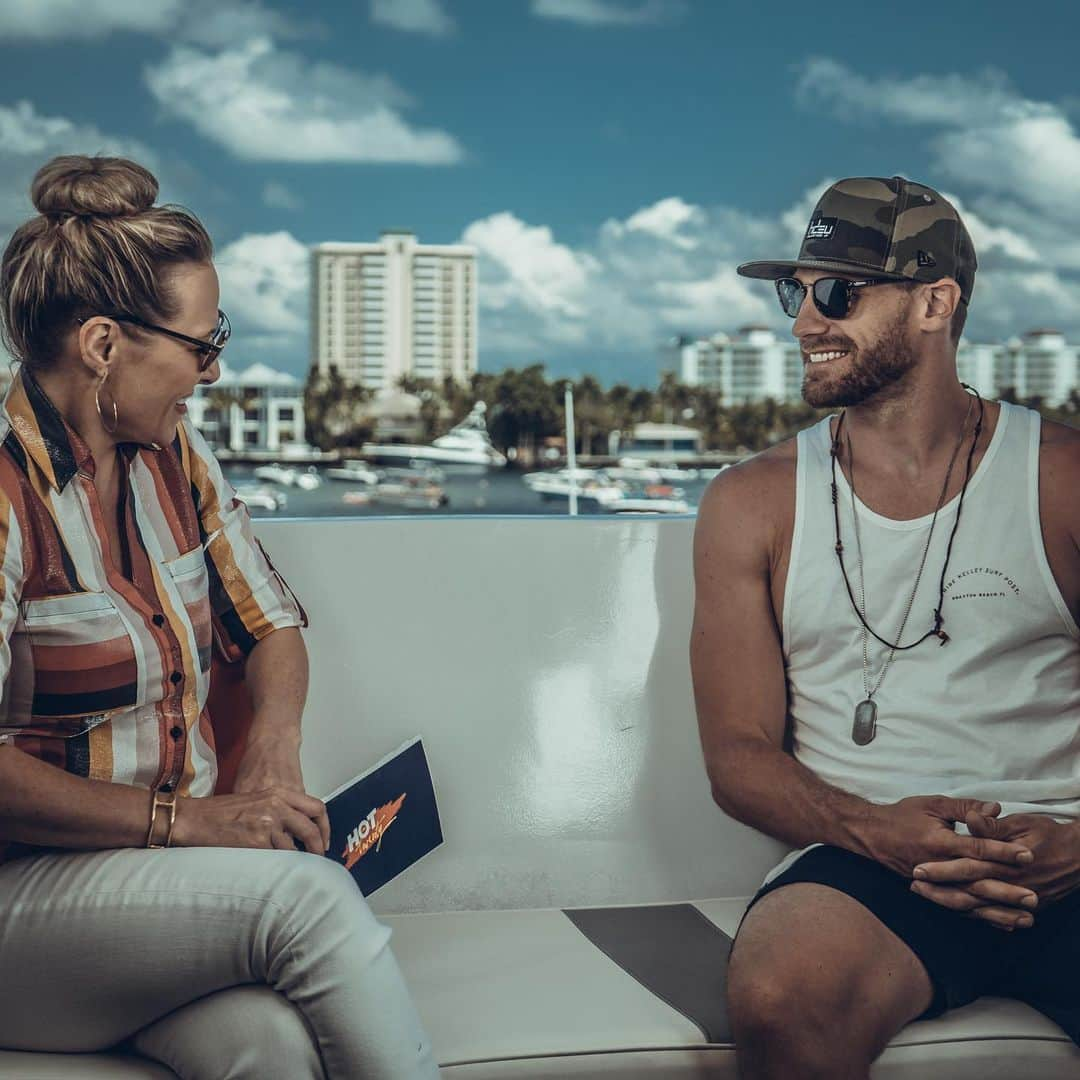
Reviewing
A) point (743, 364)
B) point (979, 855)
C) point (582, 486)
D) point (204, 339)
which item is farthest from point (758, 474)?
point (743, 364)

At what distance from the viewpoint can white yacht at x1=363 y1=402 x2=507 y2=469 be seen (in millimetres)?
87875

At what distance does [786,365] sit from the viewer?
105812mm

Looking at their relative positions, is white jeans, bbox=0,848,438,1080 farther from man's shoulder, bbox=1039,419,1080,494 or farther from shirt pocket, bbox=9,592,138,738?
man's shoulder, bbox=1039,419,1080,494

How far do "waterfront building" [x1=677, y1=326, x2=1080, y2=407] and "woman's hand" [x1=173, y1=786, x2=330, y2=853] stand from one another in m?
77.1

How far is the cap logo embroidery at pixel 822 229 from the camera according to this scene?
2.10m

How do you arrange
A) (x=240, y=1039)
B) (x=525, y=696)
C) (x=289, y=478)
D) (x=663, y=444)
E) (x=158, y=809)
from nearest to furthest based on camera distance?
(x=240, y=1039)
(x=158, y=809)
(x=525, y=696)
(x=289, y=478)
(x=663, y=444)

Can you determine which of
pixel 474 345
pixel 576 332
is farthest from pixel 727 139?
pixel 474 345

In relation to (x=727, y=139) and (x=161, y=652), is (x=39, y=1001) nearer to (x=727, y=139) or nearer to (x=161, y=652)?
(x=161, y=652)

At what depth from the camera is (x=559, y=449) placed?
8512 cm

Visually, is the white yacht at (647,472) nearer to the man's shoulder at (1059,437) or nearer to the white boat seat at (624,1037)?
the man's shoulder at (1059,437)

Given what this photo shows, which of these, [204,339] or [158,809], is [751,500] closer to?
[204,339]

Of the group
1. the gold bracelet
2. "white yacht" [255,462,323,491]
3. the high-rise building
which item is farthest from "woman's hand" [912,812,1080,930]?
the high-rise building

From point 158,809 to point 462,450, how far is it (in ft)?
289

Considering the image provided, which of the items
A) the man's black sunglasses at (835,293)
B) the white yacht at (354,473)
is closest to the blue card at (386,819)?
the man's black sunglasses at (835,293)
